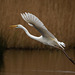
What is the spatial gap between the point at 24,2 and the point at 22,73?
12.8 ft

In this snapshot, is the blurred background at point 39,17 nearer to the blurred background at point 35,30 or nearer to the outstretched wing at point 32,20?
the blurred background at point 35,30

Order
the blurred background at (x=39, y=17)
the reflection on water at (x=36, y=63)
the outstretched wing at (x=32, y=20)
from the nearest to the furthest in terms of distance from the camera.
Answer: the outstretched wing at (x=32, y=20) < the reflection on water at (x=36, y=63) < the blurred background at (x=39, y=17)

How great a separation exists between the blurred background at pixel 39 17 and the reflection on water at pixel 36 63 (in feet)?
0.80

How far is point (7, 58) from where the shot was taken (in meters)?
14.2

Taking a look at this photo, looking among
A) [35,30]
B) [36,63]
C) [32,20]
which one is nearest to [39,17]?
[35,30]

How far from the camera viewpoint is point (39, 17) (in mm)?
15461

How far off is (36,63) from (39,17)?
2.17 metres

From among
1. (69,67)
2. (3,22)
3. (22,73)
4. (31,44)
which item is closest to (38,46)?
(31,44)

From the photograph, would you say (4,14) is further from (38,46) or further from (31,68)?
(31,68)

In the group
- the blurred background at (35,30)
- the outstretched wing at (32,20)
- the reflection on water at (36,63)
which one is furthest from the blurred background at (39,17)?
the outstretched wing at (32,20)

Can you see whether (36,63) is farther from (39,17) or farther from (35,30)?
(39,17)

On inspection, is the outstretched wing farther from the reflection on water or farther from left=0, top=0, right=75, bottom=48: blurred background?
left=0, top=0, right=75, bottom=48: blurred background

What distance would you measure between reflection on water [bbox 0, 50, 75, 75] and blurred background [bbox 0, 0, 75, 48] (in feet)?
0.80

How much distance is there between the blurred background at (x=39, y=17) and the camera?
15188 millimetres
